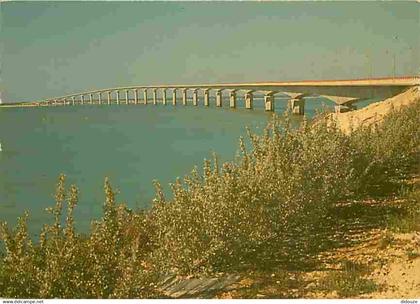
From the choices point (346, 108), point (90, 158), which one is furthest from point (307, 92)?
point (90, 158)

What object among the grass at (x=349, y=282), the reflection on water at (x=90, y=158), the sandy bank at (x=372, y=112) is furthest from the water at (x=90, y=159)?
the grass at (x=349, y=282)

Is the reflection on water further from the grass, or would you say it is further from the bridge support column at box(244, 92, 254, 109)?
the bridge support column at box(244, 92, 254, 109)

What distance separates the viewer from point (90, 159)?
510 centimetres

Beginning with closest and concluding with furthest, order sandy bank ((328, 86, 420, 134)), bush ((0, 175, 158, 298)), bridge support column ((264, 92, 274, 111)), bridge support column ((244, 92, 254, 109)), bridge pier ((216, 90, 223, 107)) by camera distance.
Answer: bush ((0, 175, 158, 298)) → sandy bank ((328, 86, 420, 134)) → bridge support column ((264, 92, 274, 111)) → bridge pier ((216, 90, 223, 107)) → bridge support column ((244, 92, 254, 109))

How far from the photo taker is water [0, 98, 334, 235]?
4383 mm

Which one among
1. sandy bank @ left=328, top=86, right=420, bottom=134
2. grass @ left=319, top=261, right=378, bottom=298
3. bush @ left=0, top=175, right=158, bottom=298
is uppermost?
sandy bank @ left=328, top=86, right=420, bottom=134

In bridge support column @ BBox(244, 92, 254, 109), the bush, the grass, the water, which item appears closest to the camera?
the bush

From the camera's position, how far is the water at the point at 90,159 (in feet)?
14.4

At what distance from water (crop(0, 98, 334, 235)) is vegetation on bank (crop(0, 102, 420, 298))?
43.1 inches

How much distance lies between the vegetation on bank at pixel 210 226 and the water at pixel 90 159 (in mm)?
1095

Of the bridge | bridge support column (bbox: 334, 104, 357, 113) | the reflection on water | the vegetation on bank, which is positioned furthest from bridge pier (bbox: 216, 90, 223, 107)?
the vegetation on bank

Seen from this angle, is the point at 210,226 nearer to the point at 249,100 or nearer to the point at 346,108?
the point at 346,108

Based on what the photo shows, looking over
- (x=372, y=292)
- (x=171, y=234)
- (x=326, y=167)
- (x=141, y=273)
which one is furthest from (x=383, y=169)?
(x=141, y=273)

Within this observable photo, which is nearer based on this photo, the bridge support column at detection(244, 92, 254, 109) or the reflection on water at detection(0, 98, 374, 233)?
the reflection on water at detection(0, 98, 374, 233)
